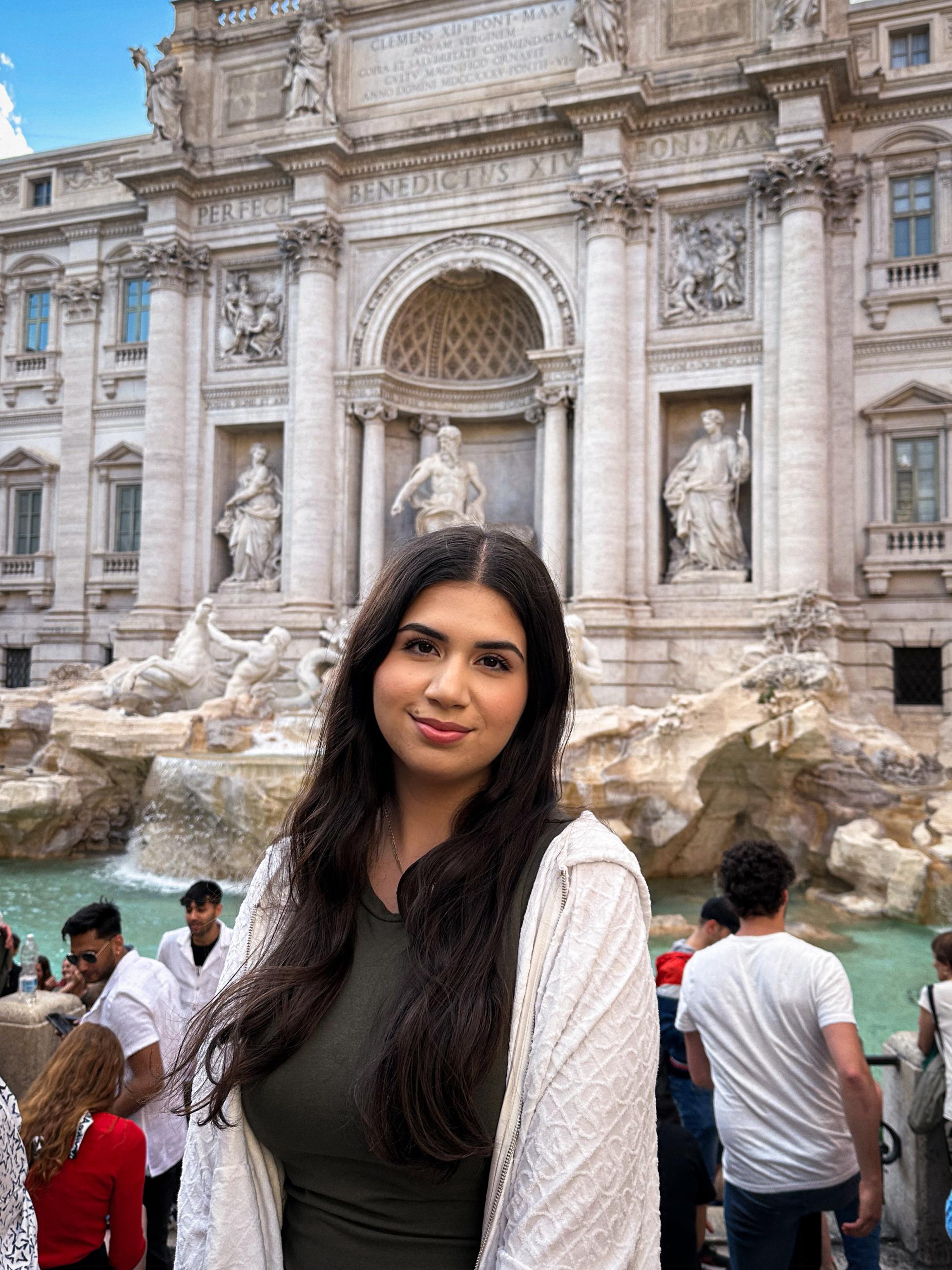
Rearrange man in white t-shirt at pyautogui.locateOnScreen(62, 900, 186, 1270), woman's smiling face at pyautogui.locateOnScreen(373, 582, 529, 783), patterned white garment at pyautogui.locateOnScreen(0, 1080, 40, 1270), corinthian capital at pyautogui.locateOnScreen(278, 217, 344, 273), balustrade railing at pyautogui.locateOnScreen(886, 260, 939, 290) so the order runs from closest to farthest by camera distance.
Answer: woman's smiling face at pyautogui.locateOnScreen(373, 582, 529, 783) → patterned white garment at pyautogui.locateOnScreen(0, 1080, 40, 1270) → man in white t-shirt at pyautogui.locateOnScreen(62, 900, 186, 1270) → balustrade railing at pyautogui.locateOnScreen(886, 260, 939, 290) → corinthian capital at pyautogui.locateOnScreen(278, 217, 344, 273)

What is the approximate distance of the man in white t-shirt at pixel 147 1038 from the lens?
3.41 meters

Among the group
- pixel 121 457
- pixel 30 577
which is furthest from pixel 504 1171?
→ pixel 30 577

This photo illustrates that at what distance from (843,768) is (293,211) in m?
13.7

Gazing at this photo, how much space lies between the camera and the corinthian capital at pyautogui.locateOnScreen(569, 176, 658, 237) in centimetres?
1602

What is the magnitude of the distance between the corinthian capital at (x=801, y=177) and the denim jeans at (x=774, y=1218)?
15299 millimetres

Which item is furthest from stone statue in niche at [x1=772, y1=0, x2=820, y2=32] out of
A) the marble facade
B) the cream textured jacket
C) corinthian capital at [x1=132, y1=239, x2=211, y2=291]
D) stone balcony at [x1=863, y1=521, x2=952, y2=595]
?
the cream textured jacket

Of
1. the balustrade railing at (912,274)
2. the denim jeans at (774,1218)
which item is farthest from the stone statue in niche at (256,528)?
the denim jeans at (774,1218)

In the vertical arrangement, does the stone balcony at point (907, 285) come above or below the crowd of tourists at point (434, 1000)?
above

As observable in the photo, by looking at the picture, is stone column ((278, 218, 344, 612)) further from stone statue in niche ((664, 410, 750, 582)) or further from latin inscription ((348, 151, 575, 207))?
stone statue in niche ((664, 410, 750, 582))

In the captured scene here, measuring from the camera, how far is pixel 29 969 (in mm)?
4156

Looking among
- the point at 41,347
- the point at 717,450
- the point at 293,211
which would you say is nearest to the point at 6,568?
the point at 41,347

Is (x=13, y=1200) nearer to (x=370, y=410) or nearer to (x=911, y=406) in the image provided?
(x=911, y=406)

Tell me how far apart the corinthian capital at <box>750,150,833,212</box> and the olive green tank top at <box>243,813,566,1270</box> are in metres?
16.1

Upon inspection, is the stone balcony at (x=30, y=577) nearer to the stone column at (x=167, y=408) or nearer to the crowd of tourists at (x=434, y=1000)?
the stone column at (x=167, y=408)
